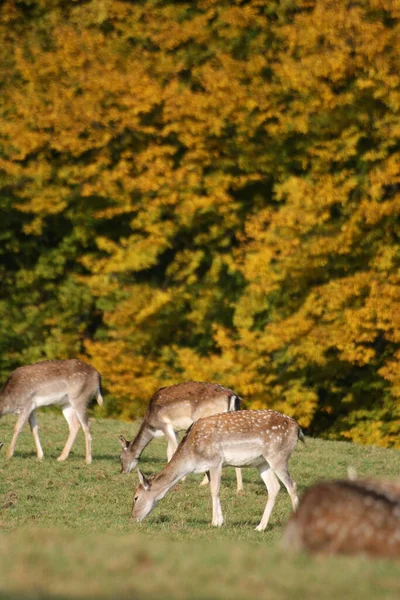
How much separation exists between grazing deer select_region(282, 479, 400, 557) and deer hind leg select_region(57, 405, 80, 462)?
8.92 metres

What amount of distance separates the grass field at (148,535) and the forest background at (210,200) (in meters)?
3.12

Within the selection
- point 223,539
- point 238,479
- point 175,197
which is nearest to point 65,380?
point 238,479

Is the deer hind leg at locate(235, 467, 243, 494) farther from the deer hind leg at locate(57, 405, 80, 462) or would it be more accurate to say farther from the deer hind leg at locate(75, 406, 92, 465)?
the deer hind leg at locate(57, 405, 80, 462)

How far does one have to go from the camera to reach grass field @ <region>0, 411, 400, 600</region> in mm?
5125

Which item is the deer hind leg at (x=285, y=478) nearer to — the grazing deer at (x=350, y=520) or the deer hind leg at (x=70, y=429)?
the deer hind leg at (x=70, y=429)

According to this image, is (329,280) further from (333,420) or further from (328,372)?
(333,420)

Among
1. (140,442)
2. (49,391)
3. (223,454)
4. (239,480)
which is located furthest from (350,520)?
(49,391)

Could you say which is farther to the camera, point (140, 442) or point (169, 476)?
point (140, 442)

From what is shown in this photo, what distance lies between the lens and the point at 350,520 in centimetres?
609

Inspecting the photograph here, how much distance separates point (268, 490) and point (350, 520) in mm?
5566

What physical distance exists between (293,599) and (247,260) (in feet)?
52.7

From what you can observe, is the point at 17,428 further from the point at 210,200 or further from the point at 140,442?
the point at 210,200

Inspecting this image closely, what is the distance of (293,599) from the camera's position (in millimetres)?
4902

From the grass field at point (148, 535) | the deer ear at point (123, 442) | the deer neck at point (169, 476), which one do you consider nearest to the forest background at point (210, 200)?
the grass field at point (148, 535)
